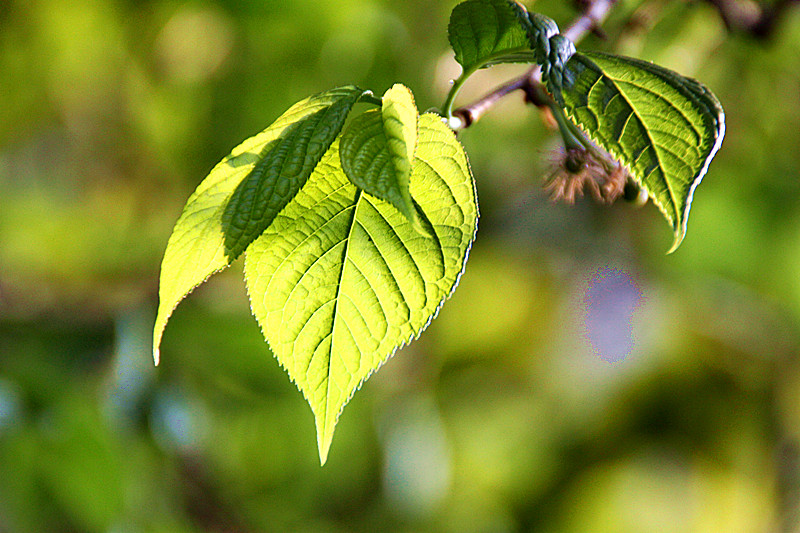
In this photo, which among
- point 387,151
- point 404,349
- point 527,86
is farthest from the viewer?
point 404,349

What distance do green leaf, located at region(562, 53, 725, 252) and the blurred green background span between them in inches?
16.0

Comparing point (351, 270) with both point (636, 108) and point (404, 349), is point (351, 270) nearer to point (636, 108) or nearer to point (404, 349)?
Result: point (636, 108)

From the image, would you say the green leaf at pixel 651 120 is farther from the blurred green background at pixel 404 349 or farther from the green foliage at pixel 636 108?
the blurred green background at pixel 404 349

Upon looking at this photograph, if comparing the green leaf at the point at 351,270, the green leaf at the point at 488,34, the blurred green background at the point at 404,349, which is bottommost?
the blurred green background at the point at 404,349

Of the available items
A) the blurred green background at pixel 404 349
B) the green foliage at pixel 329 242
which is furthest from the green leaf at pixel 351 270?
the blurred green background at pixel 404 349

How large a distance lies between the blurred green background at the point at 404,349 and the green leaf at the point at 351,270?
42 centimetres

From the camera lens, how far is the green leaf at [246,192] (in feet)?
0.75

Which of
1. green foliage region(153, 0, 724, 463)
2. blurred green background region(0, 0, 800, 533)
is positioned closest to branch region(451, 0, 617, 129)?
green foliage region(153, 0, 724, 463)

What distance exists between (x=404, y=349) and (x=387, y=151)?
1256 mm

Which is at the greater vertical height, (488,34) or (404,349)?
(488,34)

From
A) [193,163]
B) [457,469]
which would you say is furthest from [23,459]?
[457,469]

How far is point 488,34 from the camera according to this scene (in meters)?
0.25

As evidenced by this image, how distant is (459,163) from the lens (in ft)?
0.81

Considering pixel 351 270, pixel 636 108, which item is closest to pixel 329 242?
pixel 351 270
